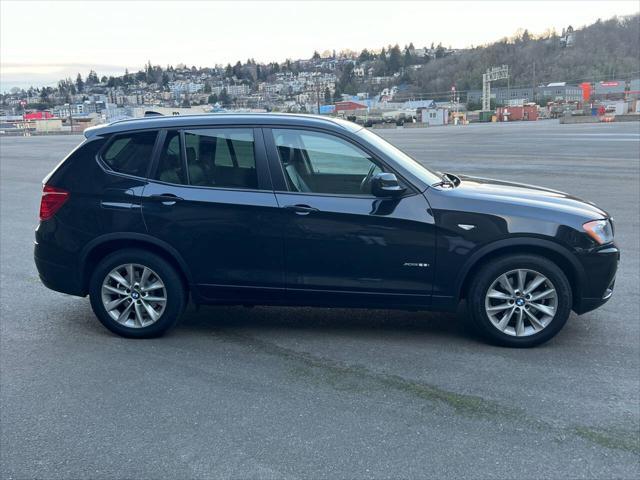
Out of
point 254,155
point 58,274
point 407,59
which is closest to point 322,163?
point 254,155

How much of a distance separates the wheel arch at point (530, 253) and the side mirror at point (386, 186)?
2.50 ft

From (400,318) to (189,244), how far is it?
77.8 inches

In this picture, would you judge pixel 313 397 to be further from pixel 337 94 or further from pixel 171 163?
pixel 337 94

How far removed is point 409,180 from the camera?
16.3ft

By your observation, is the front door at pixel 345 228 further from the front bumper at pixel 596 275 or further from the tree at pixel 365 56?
the tree at pixel 365 56

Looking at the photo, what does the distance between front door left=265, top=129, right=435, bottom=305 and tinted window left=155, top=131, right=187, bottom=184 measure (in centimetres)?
74

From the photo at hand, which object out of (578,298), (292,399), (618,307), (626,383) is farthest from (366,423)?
(618,307)

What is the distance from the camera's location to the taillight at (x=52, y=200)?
5.34 metres

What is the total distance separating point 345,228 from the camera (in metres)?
4.92

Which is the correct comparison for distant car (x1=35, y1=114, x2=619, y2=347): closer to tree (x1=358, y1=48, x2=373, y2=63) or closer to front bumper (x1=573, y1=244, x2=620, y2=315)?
front bumper (x1=573, y1=244, x2=620, y2=315)

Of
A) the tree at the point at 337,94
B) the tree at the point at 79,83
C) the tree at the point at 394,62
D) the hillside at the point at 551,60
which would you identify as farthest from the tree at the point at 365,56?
the tree at the point at 79,83

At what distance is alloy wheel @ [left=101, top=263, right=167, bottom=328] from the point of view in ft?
17.2

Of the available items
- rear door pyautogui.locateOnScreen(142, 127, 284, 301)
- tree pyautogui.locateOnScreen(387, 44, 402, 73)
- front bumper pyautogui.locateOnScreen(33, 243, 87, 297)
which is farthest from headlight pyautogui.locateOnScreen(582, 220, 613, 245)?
tree pyautogui.locateOnScreen(387, 44, 402, 73)

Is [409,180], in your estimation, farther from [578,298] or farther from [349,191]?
[578,298]
